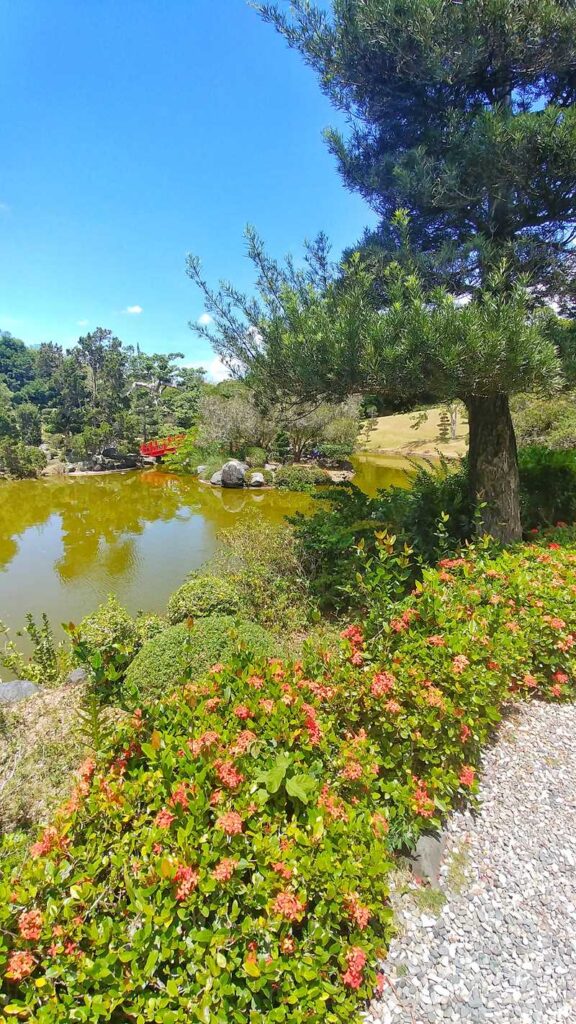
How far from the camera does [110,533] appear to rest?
10.7 meters

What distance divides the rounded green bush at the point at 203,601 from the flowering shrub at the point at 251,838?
204 cm

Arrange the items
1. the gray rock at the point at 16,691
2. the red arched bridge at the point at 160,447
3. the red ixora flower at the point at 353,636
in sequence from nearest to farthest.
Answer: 1. the red ixora flower at the point at 353,636
2. the gray rock at the point at 16,691
3. the red arched bridge at the point at 160,447

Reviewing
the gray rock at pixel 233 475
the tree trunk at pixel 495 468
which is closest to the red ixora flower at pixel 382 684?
the tree trunk at pixel 495 468

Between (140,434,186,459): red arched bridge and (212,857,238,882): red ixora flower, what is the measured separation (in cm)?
2223

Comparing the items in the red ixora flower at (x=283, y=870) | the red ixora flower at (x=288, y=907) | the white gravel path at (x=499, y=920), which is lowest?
the white gravel path at (x=499, y=920)

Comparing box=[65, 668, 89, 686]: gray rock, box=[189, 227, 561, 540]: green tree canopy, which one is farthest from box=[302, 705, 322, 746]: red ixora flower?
box=[65, 668, 89, 686]: gray rock

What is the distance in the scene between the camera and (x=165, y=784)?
1513 millimetres

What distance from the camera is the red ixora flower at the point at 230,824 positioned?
4.21 ft

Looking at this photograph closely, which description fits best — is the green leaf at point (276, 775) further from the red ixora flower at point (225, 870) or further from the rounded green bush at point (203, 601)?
the rounded green bush at point (203, 601)

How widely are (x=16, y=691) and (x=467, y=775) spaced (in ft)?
12.2

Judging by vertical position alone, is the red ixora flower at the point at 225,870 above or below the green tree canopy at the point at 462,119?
below

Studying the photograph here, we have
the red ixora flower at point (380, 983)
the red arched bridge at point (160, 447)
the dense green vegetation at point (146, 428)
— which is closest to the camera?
the red ixora flower at point (380, 983)

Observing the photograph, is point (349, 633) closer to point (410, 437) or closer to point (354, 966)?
point (354, 966)

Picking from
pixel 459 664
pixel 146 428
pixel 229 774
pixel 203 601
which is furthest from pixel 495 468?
pixel 146 428
